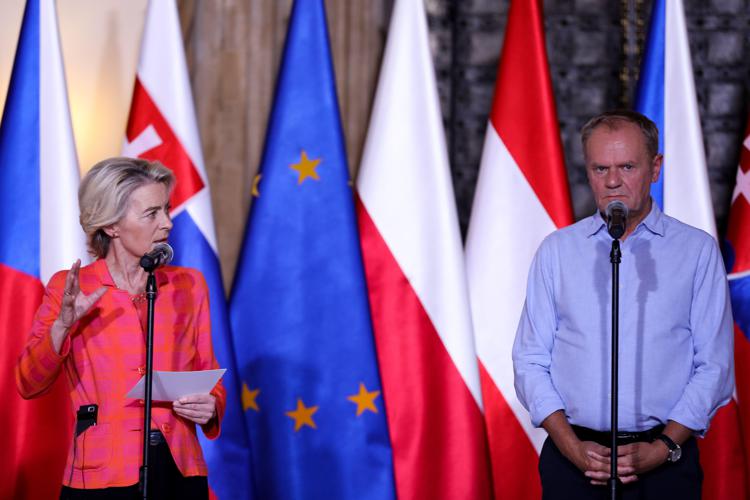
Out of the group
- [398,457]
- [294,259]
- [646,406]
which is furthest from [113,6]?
[646,406]

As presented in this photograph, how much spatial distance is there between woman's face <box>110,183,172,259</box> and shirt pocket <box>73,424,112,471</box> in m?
0.45

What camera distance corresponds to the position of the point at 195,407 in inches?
92.3

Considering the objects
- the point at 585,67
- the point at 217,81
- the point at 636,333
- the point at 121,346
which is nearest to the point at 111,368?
the point at 121,346

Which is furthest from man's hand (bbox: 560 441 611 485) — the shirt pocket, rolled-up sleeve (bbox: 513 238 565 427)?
the shirt pocket

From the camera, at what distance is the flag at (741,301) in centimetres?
342

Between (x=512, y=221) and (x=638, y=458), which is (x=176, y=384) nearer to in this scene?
(x=638, y=458)

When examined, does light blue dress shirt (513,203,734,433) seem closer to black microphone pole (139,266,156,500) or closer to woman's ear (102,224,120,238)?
black microphone pole (139,266,156,500)

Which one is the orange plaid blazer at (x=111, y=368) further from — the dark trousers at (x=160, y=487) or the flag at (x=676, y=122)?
the flag at (x=676, y=122)

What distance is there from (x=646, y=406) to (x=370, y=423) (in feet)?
4.56

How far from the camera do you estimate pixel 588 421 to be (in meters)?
2.32

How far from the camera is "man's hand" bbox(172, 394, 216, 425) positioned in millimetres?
2332


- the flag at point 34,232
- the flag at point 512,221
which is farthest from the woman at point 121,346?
the flag at point 512,221

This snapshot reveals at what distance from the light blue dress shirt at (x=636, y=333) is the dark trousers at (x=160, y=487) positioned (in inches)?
33.1

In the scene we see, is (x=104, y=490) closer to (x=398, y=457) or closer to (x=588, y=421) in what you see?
(x=588, y=421)
